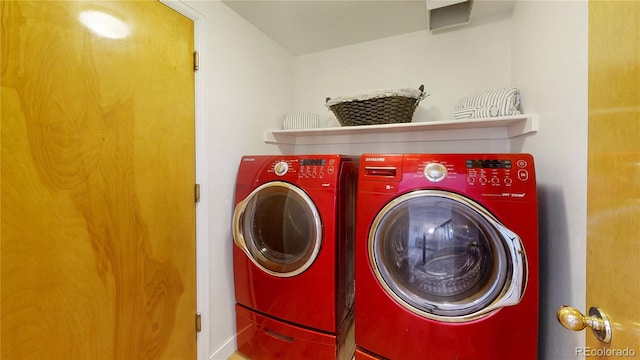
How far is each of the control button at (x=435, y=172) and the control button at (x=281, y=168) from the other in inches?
28.1

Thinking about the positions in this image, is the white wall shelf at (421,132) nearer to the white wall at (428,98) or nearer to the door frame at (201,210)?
the white wall at (428,98)

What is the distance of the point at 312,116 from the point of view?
2012mm

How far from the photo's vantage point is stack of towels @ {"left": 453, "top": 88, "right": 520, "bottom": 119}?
1.41m

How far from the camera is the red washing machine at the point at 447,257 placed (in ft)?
3.11

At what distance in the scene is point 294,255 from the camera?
1377 mm

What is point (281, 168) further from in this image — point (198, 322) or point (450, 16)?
point (450, 16)

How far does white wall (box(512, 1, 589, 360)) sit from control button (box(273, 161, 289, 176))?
119 centimetres

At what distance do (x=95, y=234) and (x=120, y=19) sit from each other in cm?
88

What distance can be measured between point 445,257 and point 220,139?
1351 mm

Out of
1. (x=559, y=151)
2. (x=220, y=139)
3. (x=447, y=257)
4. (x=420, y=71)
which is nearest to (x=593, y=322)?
(x=447, y=257)

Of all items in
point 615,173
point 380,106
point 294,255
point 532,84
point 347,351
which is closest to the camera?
Answer: point 615,173

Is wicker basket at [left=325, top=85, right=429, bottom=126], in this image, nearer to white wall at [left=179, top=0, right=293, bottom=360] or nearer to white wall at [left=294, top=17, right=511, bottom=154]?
white wall at [left=294, top=17, right=511, bottom=154]

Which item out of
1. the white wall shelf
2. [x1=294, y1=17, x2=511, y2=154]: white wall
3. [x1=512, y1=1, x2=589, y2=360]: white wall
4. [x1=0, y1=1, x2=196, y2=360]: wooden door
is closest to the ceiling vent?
[x1=294, y1=17, x2=511, y2=154]: white wall

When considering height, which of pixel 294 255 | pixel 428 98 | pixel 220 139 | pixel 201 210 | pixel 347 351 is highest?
pixel 428 98
